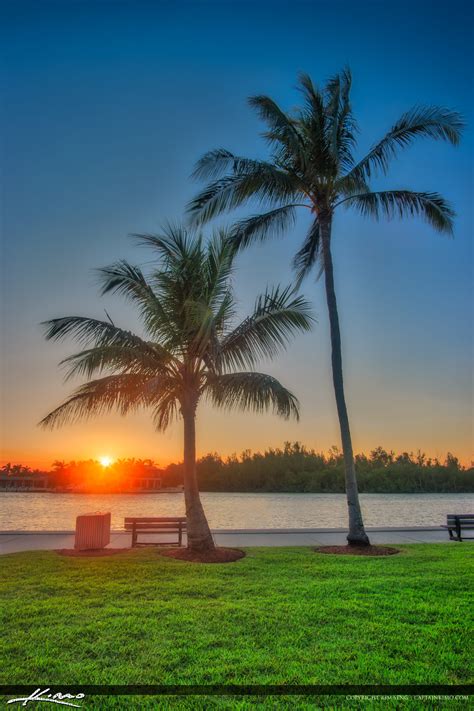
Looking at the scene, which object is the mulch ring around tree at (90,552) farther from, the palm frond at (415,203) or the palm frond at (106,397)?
the palm frond at (415,203)

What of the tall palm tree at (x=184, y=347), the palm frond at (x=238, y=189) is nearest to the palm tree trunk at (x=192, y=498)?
the tall palm tree at (x=184, y=347)

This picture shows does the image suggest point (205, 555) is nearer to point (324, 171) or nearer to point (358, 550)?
point (358, 550)

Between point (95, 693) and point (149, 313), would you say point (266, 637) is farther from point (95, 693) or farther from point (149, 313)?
point (149, 313)

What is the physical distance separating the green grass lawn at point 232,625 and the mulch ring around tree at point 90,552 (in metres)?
1.45

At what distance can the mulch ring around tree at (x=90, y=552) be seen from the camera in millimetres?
9986

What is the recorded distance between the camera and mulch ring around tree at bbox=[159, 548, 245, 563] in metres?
9.60

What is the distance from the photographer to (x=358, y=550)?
1103cm

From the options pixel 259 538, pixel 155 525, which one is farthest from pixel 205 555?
pixel 259 538

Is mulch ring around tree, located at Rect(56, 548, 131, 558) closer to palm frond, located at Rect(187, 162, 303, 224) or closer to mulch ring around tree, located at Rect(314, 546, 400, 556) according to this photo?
mulch ring around tree, located at Rect(314, 546, 400, 556)

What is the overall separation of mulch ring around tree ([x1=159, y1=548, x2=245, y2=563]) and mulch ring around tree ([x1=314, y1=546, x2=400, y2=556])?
209 centimetres

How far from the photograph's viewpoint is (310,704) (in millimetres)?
3387

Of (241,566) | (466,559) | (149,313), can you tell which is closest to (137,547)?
(241,566)

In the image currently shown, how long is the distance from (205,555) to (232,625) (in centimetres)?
512

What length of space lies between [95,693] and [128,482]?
118193 mm
